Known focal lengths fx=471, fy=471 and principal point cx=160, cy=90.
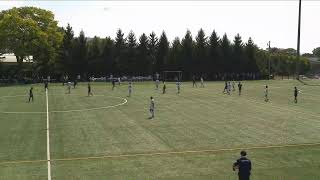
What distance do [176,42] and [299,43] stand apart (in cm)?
3096

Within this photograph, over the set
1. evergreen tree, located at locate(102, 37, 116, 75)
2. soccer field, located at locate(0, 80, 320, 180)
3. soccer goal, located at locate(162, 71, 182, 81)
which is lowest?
soccer field, located at locate(0, 80, 320, 180)

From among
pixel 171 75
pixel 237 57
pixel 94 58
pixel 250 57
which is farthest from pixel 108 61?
pixel 250 57

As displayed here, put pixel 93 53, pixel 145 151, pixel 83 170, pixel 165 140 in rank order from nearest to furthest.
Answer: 1. pixel 83 170
2. pixel 145 151
3. pixel 165 140
4. pixel 93 53

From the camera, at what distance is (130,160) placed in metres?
25.0

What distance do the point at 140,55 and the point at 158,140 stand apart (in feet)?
263

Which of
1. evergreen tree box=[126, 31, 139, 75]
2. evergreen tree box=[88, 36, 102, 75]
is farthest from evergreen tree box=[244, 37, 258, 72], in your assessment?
evergreen tree box=[88, 36, 102, 75]

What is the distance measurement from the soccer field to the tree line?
4963 centimetres

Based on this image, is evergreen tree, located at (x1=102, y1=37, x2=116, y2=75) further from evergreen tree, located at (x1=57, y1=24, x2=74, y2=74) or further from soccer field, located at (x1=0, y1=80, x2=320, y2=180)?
soccer field, located at (x1=0, y1=80, x2=320, y2=180)

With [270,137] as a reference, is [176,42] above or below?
above

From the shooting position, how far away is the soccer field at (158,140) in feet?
74.9

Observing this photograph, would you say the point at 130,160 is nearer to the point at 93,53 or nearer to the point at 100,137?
the point at 100,137

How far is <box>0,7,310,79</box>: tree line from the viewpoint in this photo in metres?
99.9

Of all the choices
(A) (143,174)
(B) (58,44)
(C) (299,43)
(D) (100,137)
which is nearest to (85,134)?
(D) (100,137)

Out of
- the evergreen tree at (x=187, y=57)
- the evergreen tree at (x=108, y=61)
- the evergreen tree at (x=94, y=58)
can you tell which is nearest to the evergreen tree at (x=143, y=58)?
the evergreen tree at (x=108, y=61)
